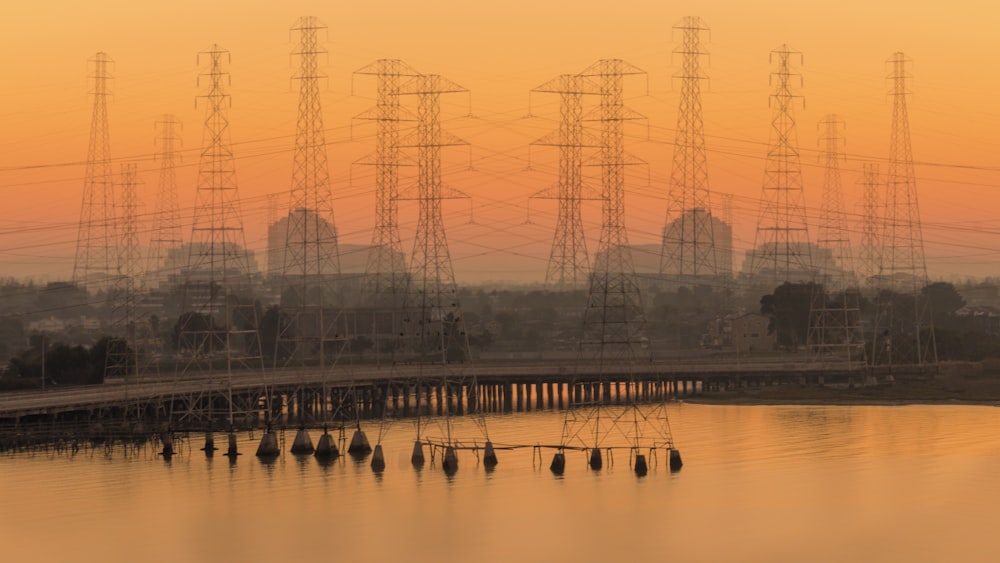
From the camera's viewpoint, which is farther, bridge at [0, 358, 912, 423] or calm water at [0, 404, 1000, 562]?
bridge at [0, 358, 912, 423]

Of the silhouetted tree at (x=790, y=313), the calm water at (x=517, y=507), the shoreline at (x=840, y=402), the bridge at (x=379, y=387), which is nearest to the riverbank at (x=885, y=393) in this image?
the shoreline at (x=840, y=402)

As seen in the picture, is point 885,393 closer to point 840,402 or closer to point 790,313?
point 840,402

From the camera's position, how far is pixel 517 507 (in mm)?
72375

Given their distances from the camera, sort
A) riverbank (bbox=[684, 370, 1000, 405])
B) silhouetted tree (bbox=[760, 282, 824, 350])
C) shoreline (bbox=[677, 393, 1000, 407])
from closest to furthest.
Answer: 1. shoreline (bbox=[677, 393, 1000, 407])
2. riverbank (bbox=[684, 370, 1000, 405])
3. silhouetted tree (bbox=[760, 282, 824, 350])

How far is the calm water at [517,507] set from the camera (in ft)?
210

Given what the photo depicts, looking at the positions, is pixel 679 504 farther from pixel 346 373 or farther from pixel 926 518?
pixel 346 373

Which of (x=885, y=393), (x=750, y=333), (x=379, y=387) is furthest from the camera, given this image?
(x=750, y=333)

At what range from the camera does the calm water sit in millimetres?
63938

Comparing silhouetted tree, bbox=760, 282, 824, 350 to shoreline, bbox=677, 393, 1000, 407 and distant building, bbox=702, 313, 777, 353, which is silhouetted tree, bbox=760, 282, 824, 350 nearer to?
distant building, bbox=702, 313, 777, 353

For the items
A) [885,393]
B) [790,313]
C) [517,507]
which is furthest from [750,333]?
[517,507]

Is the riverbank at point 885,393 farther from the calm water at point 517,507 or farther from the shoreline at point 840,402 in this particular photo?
the calm water at point 517,507

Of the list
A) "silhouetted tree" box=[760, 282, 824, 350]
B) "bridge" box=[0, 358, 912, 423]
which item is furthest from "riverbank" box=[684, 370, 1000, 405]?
"silhouetted tree" box=[760, 282, 824, 350]

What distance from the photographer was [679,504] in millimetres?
72750

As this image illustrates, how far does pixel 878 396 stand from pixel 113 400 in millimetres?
59088
